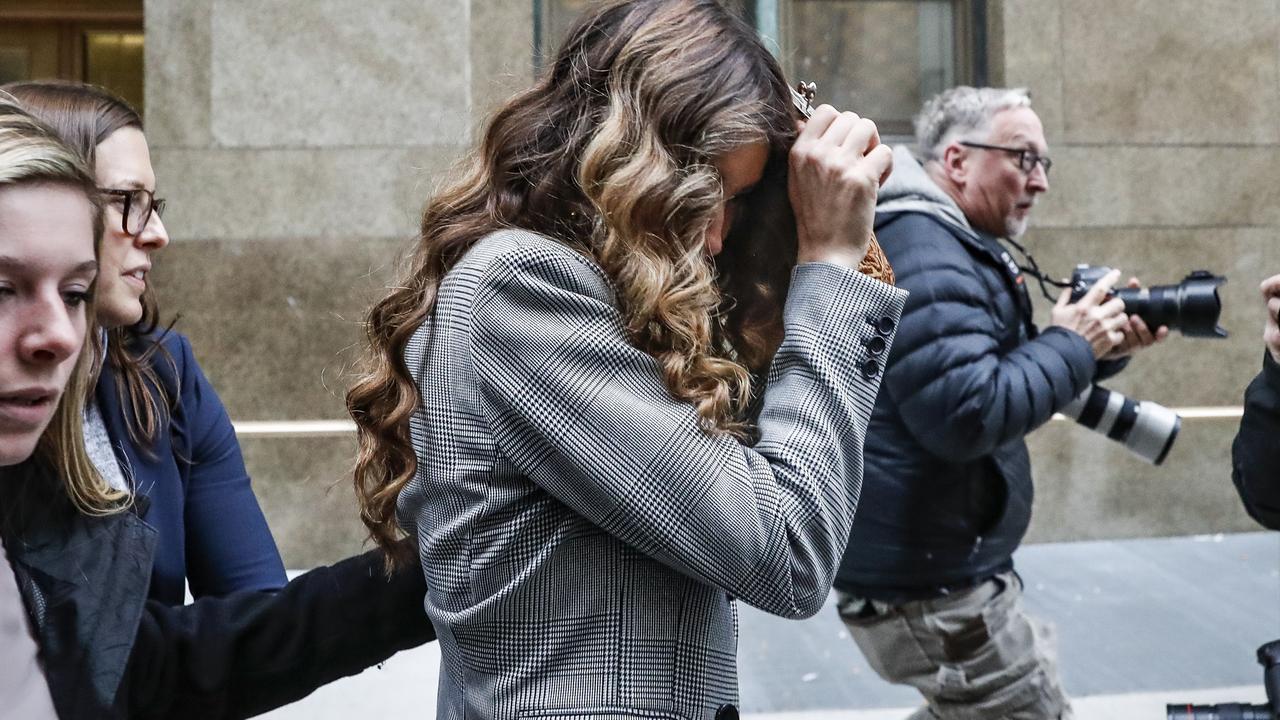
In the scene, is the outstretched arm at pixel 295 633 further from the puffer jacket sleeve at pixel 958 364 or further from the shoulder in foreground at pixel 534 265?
the puffer jacket sleeve at pixel 958 364

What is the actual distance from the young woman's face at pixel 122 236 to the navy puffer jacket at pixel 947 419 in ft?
6.03

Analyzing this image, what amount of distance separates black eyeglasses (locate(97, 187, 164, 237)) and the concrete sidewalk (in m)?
3.06

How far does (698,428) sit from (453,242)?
17.1 inches

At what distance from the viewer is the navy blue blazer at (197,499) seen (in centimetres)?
195

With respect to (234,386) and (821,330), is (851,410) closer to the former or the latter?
(821,330)

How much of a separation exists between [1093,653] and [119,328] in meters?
4.41

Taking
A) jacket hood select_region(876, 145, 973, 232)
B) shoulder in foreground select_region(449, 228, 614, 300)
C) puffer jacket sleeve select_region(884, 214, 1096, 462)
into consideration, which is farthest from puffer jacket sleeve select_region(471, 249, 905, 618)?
jacket hood select_region(876, 145, 973, 232)

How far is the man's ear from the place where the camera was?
388 centimetres

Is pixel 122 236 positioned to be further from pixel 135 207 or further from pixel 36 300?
pixel 36 300

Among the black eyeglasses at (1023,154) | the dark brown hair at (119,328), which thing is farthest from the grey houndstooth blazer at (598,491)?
the black eyeglasses at (1023,154)

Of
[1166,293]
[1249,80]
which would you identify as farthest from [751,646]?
[1249,80]

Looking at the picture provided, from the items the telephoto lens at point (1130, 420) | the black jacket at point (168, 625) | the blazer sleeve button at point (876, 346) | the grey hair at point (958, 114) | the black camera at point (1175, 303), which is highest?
the grey hair at point (958, 114)

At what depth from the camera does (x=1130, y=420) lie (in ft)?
11.7

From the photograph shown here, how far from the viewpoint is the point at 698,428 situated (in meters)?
1.54
